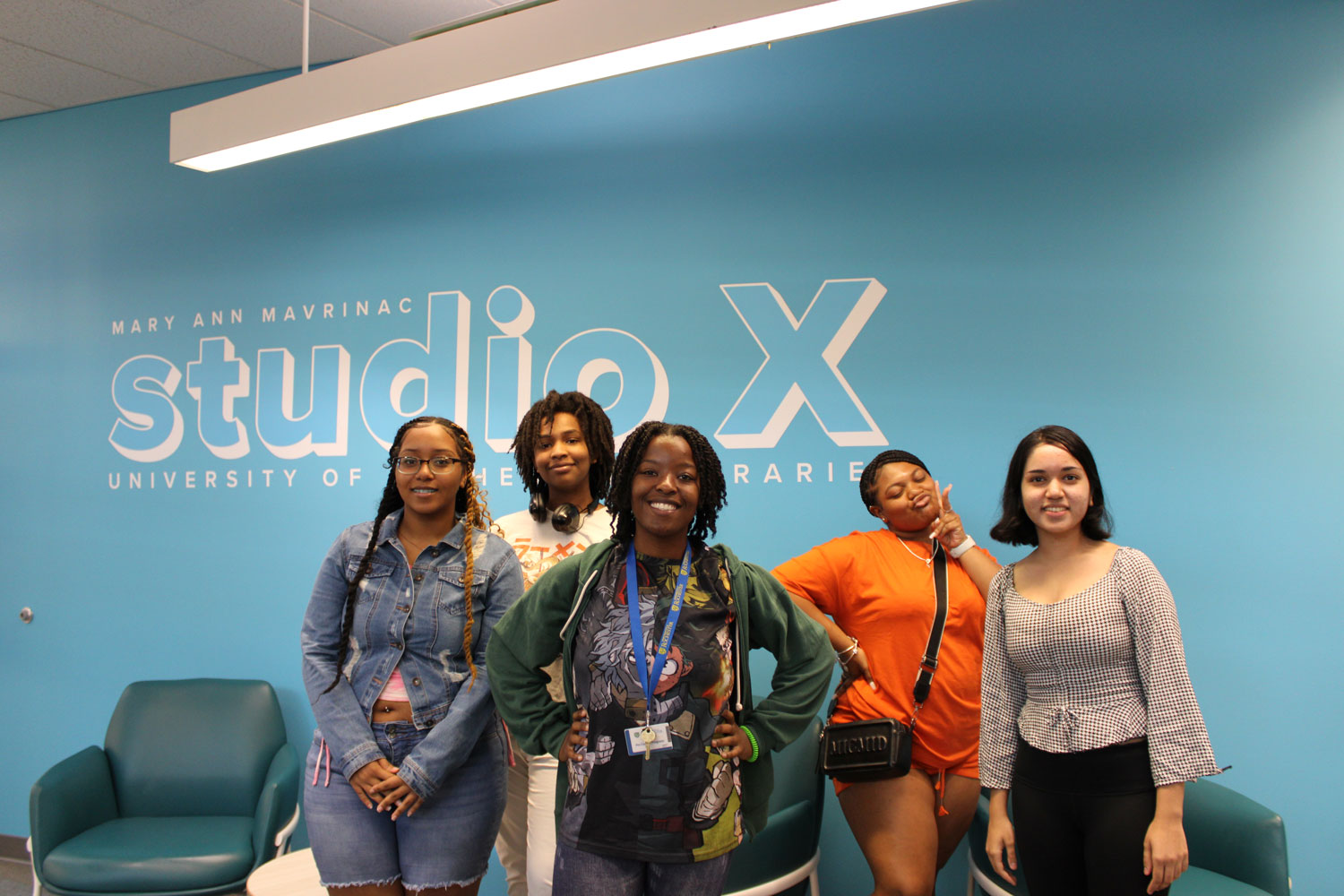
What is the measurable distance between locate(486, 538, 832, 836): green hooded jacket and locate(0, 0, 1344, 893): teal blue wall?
136cm

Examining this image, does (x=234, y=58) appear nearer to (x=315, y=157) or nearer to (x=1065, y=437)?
(x=315, y=157)

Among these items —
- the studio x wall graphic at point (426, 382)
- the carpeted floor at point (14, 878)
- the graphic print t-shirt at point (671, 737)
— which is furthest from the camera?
the carpeted floor at point (14, 878)

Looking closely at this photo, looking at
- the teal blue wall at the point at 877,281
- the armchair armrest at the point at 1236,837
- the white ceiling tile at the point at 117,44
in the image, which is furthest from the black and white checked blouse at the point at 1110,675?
the white ceiling tile at the point at 117,44

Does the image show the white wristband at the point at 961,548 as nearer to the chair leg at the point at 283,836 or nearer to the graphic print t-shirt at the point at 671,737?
the graphic print t-shirt at the point at 671,737

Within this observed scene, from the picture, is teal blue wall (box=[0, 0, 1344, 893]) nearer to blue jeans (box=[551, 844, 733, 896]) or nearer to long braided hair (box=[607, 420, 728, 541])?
long braided hair (box=[607, 420, 728, 541])

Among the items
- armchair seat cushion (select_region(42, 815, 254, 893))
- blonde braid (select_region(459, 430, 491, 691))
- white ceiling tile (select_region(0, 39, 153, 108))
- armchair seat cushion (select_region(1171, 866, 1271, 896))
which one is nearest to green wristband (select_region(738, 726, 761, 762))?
blonde braid (select_region(459, 430, 491, 691))

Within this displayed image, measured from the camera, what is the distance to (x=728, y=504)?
3.36 m

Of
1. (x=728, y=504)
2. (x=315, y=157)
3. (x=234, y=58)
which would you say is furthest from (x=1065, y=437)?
(x=234, y=58)

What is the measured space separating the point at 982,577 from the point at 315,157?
3433 millimetres

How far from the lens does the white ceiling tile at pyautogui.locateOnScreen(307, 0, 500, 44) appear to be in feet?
11.7

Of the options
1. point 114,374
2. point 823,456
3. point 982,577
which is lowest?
point 982,577

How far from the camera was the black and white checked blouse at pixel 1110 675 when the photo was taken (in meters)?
1.87

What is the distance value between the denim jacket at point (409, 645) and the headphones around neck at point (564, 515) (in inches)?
14.5

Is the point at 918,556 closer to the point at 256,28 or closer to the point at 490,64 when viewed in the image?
the point at 490,64
